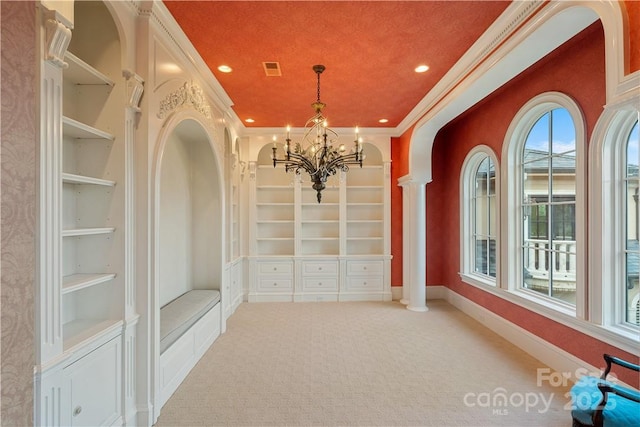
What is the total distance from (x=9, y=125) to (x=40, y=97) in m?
0.21

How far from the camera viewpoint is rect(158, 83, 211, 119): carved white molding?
247cm

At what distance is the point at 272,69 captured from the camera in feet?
10.2

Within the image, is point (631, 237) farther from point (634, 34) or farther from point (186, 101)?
point (186, 101)

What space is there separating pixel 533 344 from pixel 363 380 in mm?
2011

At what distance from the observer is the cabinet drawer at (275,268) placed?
18.1ft

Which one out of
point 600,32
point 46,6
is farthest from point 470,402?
point 46,6

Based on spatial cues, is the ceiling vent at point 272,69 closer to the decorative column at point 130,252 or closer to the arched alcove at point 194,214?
→ the arched alcove at point 194,214

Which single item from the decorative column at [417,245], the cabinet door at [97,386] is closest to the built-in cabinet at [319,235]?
the decorative column at [417,245]

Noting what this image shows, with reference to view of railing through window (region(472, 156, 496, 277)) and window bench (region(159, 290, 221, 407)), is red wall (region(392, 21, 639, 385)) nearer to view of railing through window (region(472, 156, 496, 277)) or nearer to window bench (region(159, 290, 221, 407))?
view of railing through window (region(472, 156, 496, 277))

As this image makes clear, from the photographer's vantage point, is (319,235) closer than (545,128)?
No

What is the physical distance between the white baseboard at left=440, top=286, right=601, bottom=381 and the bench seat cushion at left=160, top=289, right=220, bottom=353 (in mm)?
3706

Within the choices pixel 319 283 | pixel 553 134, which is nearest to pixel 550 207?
pixel 553 134

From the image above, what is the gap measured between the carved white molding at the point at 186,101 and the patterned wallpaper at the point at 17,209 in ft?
3.38

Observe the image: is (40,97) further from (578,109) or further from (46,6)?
(578,109)
